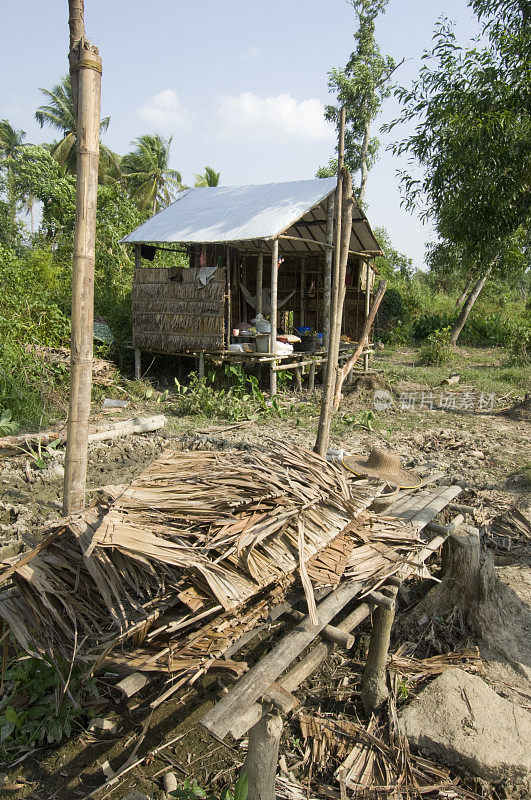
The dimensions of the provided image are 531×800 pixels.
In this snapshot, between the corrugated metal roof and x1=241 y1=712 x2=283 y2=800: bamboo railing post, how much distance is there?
7720mm

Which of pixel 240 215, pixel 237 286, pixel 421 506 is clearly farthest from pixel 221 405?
pixel 237 286

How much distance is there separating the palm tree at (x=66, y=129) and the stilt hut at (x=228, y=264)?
46.9 feet

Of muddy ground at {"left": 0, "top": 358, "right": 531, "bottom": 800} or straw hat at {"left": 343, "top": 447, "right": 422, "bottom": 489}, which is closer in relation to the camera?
muddy ground at {"left": 0, "top": 358, "right": 531, "bottom": 800}

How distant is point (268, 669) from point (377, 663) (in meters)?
1.22

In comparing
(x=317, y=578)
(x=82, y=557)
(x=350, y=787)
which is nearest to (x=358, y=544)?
(x=317, y=578)

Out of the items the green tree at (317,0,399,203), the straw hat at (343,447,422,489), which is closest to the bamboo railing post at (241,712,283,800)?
the straw hat at (343,447,422,489)

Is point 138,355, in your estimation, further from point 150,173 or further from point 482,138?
point 150,173

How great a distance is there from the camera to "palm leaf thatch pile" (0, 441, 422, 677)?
199 cm

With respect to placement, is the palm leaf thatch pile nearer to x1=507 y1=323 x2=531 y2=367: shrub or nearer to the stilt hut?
the stilt hut

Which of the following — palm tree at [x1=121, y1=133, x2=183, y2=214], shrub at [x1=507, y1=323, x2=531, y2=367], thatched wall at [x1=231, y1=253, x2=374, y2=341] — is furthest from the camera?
palm tree at [x1=121, y1=133, x2=183, y2=214]

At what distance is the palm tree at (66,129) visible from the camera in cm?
2453

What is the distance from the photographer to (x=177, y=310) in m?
10.1

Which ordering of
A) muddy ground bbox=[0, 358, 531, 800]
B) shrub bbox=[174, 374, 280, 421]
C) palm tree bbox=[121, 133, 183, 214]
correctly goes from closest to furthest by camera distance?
muddy ground bbox=[0, 358, 531, 800] → shrub bbox=[174, 374, 280, 421] → palm tree bbox=[121, 133, 183, 214]

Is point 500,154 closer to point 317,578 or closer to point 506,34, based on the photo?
point 506,34
